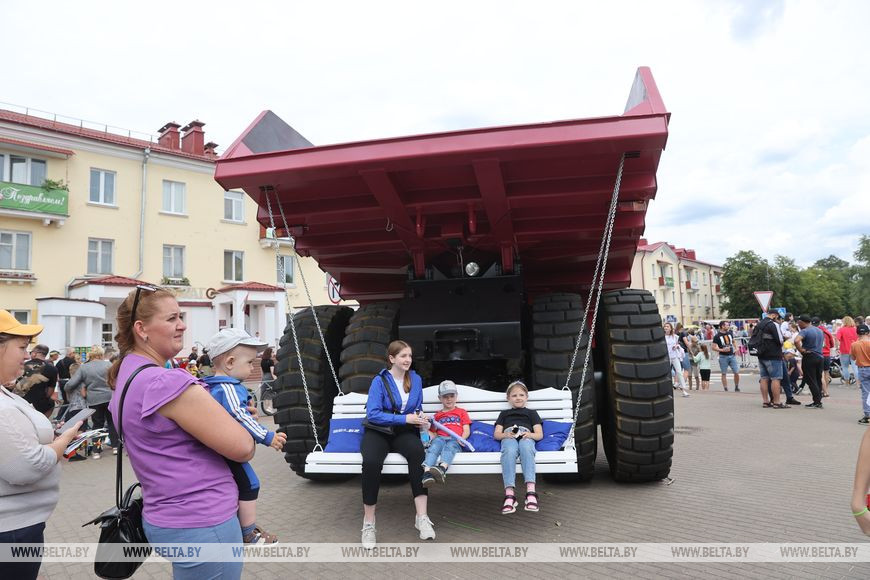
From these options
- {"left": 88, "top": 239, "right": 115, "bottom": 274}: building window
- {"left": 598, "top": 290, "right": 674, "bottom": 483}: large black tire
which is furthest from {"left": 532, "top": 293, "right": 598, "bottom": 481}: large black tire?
{"left": 88, "top": 239, "right": 115, "bottom": 274}: building window

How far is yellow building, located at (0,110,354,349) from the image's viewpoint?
21.0m

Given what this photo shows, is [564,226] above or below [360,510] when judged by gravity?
above

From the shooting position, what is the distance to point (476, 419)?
14.2ft

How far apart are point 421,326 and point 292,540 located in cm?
182

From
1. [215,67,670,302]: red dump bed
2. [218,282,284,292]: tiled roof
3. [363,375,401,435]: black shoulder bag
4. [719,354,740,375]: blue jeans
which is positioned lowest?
[719,354,740,375]: blue jeans

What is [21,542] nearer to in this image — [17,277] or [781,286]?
[17,277]

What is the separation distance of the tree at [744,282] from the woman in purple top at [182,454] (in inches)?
2332

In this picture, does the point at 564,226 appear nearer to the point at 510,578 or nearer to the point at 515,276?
the point at 515,276

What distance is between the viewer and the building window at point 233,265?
88.6 ft

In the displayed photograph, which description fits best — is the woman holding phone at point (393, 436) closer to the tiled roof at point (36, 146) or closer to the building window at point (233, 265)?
the tiled roof at point (36, 146)

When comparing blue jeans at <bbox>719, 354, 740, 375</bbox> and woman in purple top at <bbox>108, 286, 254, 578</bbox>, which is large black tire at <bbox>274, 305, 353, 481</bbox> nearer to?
woman in purple top at <bbox>108, 286, 254, 578</bbox>

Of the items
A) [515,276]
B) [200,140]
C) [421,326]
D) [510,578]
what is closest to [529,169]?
[515,276]

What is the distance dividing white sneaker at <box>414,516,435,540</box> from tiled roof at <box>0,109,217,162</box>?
20.7 m

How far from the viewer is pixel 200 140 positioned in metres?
27.3
